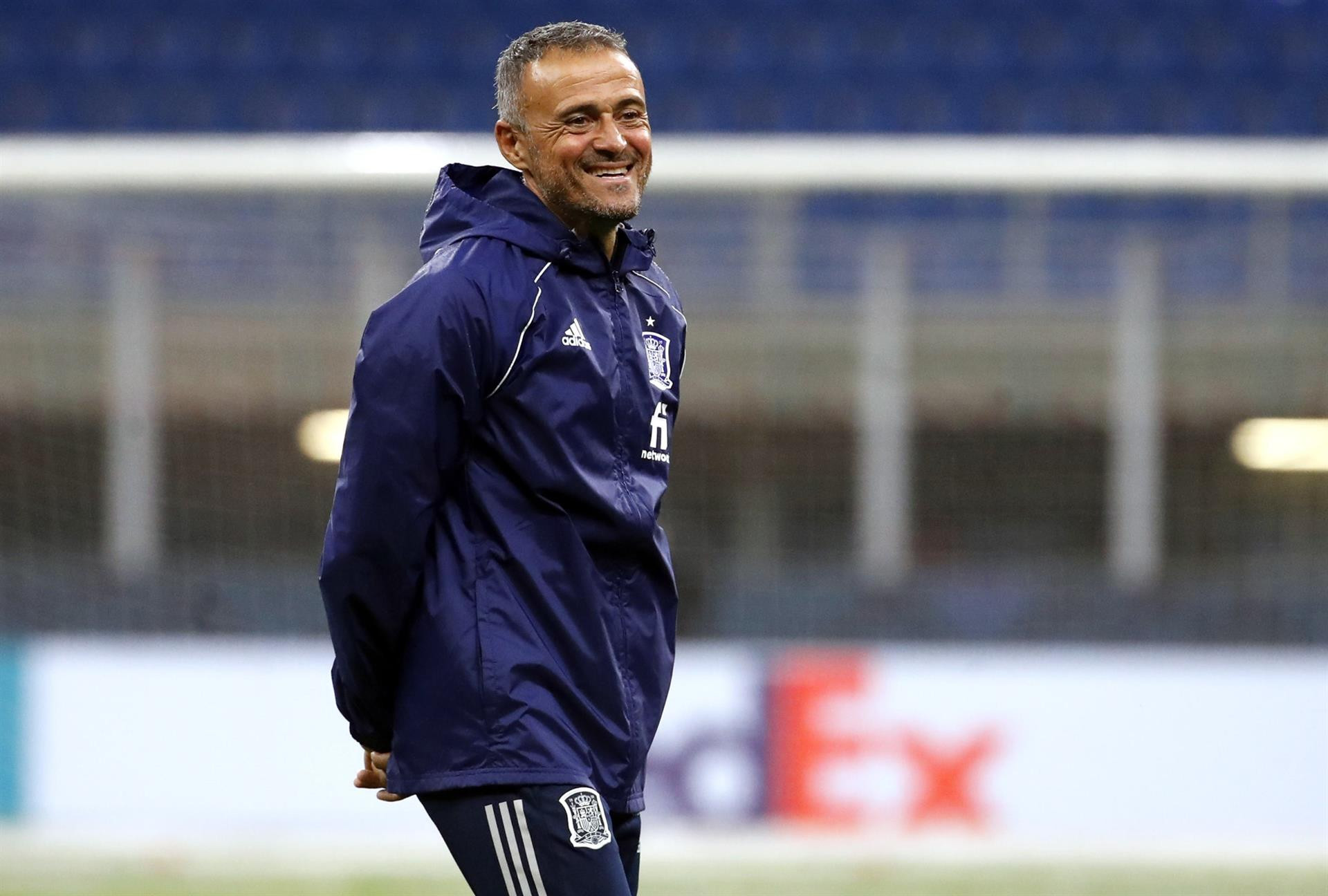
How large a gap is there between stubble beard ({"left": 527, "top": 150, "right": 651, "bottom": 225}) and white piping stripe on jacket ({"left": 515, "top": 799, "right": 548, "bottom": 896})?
25.9 inches

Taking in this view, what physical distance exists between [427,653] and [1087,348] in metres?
4.10

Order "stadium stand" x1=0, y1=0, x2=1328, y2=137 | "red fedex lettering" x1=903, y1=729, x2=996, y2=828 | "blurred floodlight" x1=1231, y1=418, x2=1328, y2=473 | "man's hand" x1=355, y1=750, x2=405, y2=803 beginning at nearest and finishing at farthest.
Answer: "man's hand" x1=355, y1=750, x2=405, y2=803 < "red fedex lettering" x1=903, y1=729, x2=996, y2=828 < "blurred floodlight" x1=1231, y1=418, x2=1328, y2=473 < "stadium stand" x1=0, y1=0, x2=1328, y2=137

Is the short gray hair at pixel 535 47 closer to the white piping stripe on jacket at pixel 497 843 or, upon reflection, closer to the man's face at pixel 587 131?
the man's face at pixel 587 131

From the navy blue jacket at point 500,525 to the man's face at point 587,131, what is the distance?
0.14ft

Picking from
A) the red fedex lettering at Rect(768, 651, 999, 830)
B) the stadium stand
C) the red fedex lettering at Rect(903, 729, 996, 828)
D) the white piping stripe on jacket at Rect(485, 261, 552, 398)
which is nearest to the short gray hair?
the white piping stripe on jacket at Rect(485, 261, 552, 398)

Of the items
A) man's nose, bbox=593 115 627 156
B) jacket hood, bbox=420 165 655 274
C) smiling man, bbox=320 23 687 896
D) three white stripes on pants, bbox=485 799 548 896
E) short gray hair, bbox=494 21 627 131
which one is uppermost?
short gray hair, bbox=494 21 627 131

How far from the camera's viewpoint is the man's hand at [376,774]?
1.85 m

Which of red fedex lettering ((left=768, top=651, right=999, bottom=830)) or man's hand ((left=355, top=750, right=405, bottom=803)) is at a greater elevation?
man's hand ((left=355, top=750, right=405, bottom=803))

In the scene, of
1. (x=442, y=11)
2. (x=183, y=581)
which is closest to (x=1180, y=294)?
(x=183, y=581)

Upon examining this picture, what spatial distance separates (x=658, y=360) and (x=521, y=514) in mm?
287

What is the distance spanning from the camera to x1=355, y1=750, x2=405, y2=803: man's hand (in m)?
1.85

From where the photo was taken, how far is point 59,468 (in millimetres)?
5676

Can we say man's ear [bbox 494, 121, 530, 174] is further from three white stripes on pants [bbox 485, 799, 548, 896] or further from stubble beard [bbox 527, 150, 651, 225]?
three white stripes on pants [bbox 485, 799, 548, 896]

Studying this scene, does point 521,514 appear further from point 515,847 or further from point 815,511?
point 815,511
